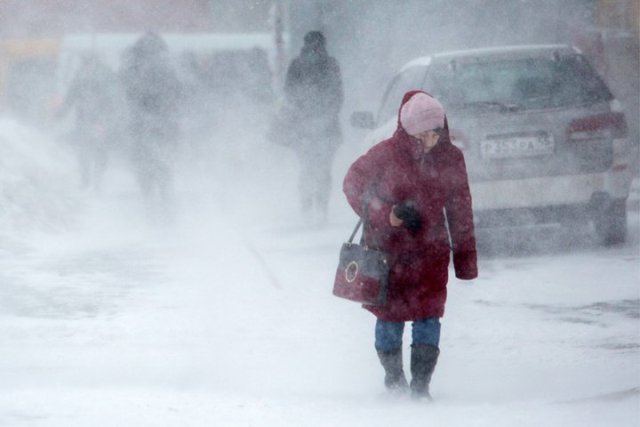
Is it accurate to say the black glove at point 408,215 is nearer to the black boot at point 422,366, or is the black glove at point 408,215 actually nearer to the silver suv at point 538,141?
the black boot at point 422,366

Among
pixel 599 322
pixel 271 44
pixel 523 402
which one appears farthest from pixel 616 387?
pixel 271 44

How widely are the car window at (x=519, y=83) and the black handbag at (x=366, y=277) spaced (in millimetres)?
4749

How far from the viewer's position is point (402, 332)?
629cm

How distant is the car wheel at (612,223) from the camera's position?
36.4 feet

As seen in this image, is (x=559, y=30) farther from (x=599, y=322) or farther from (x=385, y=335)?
(x=385, y=335)

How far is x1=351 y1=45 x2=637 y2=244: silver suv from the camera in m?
10.6

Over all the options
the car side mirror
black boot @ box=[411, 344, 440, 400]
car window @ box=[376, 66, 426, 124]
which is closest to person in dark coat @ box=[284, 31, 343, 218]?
car window @ box=[376, 66, 426, 124]

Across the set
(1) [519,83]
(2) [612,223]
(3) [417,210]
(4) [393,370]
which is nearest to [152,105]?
(1) [519,83]

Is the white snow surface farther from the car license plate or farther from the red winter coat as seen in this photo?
the car license plate

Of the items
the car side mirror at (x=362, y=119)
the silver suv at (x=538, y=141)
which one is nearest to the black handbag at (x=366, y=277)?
the silver suv at (x=538, y=141)

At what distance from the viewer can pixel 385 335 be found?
6.30 metres

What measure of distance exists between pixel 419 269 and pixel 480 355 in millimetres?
1441

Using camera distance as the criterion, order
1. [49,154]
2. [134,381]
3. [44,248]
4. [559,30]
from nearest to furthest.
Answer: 1. [134,381]
2. [44,248]
3. [49,154]
4. [559,30]

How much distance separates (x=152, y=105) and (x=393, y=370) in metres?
8.70
